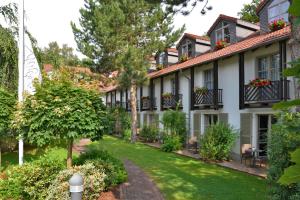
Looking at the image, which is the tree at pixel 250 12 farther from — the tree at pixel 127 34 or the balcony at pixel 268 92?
the balcony at pixel 268 92

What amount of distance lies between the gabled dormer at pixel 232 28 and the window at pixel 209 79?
1.96 m

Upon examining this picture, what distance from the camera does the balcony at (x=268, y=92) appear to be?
13.2 metres

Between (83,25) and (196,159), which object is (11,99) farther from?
(83,25)

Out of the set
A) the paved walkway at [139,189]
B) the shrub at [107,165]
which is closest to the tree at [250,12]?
the paved walkway at [139,189]

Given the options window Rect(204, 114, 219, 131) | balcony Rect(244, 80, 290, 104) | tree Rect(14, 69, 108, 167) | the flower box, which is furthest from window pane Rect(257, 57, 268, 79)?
tree Rect(14, 69, 108, 167)

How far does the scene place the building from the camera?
46.4ft

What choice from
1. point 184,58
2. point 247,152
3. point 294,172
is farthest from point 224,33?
point 294,172

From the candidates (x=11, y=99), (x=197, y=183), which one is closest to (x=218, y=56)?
(x=197, y=183)

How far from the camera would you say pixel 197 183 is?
411 inches

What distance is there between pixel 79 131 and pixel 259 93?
28.0ft

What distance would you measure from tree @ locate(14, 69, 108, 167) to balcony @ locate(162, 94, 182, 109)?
534 inches

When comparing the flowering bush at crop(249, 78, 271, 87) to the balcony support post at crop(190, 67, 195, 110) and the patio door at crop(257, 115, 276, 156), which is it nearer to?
the patio door at crop(257, 115, 276, 156)

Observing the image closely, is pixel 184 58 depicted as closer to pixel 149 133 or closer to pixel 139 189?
pixel 149 133

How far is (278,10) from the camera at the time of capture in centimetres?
1598
